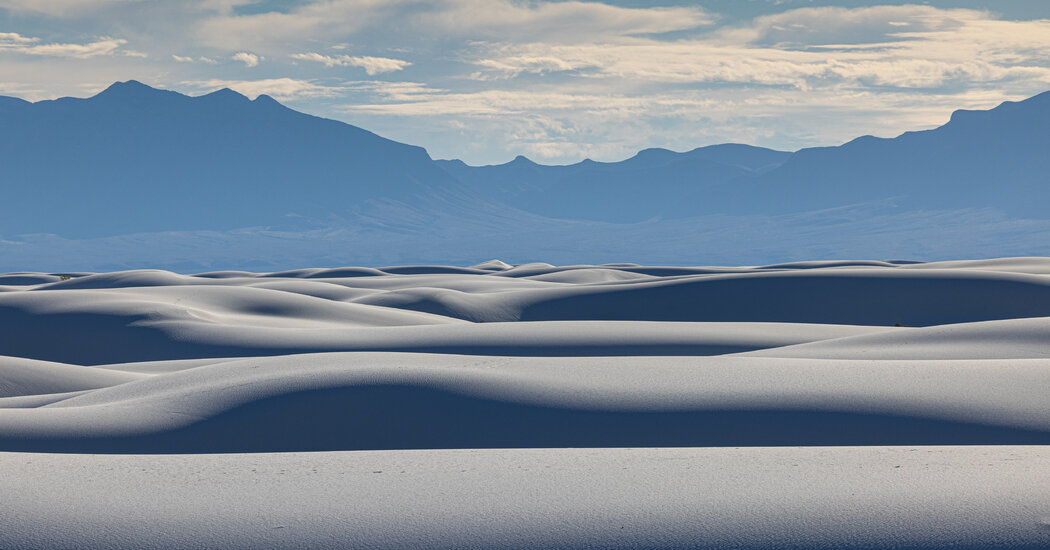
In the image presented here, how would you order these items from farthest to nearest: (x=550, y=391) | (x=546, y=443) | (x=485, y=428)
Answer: (x=550, y=391) → (x=485, y=428) → (x=546, y=443)

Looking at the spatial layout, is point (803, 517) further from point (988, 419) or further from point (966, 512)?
point (988, 419)

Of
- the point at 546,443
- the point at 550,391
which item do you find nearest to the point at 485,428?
the point at 546,443

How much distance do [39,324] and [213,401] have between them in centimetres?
1957

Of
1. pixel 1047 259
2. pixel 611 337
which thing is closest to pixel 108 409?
pixel 611 337

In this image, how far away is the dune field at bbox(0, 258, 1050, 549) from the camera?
19.2ft

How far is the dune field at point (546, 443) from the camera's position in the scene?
5.84m

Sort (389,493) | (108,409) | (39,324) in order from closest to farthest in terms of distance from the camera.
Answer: (389,493)
(108,409)
(39,324)

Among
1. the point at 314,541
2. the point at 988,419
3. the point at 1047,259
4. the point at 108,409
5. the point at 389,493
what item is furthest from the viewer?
the point at 1047,259

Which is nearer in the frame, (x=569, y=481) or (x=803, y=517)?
(x=803, y=517)

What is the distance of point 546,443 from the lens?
10.4 m

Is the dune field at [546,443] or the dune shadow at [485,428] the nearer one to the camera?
the dune field at [546,443]

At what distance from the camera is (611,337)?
21781 millimetres

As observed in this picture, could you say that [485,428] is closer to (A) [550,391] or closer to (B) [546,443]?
(B) [546,443]

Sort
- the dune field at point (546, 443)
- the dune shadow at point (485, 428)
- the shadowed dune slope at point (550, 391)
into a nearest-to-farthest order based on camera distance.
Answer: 1. the dune field at point (546, 443)
2. the dune shadow at point (485, 428)
3. the shadowed dune slope at point (550, 391)
